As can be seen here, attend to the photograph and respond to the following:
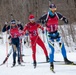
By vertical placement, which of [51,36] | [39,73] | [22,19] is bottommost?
[39,73]

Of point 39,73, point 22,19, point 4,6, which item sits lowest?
point 39,73

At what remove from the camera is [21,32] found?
34.8ft

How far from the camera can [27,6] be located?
2606 cm

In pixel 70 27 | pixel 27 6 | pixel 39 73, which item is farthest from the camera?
pixel 27 6

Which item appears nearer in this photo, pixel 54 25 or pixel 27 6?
pixel 54 25

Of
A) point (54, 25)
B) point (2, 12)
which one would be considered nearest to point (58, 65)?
point (54, 25)

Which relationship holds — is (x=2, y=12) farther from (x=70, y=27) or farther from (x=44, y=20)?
(x=44, y=20)

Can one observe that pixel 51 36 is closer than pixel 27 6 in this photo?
Yes

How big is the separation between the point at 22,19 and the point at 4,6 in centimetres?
669

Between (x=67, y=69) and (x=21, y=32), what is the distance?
99.4 inches

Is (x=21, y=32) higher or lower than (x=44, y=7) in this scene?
lower

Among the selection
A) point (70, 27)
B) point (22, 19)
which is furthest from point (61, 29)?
point (22, 19)

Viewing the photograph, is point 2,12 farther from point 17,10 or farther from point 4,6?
point 17,10

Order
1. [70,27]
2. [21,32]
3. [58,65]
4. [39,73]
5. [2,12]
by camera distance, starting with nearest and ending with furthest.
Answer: [39,73] → [58,65] → [21,32] → [70,27] → [2,12]
